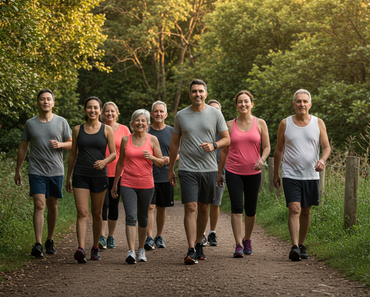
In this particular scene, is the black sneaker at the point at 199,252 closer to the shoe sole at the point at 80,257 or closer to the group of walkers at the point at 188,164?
the group of walkers at the point at 188,164

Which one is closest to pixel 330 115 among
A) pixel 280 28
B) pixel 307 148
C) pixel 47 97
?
pixel 280 28

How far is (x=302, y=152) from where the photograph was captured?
642 centimetres

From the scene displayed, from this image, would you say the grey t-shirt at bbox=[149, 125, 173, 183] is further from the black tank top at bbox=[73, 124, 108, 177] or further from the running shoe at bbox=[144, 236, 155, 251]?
the black tank top at bbox=[73, 124, 108, 177]

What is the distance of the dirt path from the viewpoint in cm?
467

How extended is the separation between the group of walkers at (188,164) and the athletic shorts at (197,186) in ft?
0.04

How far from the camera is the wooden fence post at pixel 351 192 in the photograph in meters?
7.16

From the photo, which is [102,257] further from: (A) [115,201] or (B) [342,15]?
(B) [342,15]

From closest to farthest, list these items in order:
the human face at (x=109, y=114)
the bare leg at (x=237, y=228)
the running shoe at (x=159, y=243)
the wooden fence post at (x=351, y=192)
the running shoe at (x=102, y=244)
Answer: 1. the bare leg at (x=237, y=228)
2. the wooden fence post at (x=351, y=192)
3. the running shoe at (x=102, y=244)
4. the running shoe at (x=159, y=243)
5. the human face at (x=109, y=114)

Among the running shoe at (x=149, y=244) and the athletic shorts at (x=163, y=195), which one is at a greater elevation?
the athletic shorts at (x=163, y=195)

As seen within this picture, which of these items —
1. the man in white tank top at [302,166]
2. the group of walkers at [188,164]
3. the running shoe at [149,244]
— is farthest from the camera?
the running shoe at [149,244]

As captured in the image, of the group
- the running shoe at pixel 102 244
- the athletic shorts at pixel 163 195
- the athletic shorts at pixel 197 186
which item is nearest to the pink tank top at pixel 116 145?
the athletic shorts at pixel 163 195

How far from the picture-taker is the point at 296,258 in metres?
6.27

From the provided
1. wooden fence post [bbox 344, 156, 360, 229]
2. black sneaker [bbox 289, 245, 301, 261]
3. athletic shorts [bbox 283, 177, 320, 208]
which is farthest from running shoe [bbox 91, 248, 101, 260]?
wooden fence post [bbox 344, 156, 360, 229]

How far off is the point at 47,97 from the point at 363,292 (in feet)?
16.2
